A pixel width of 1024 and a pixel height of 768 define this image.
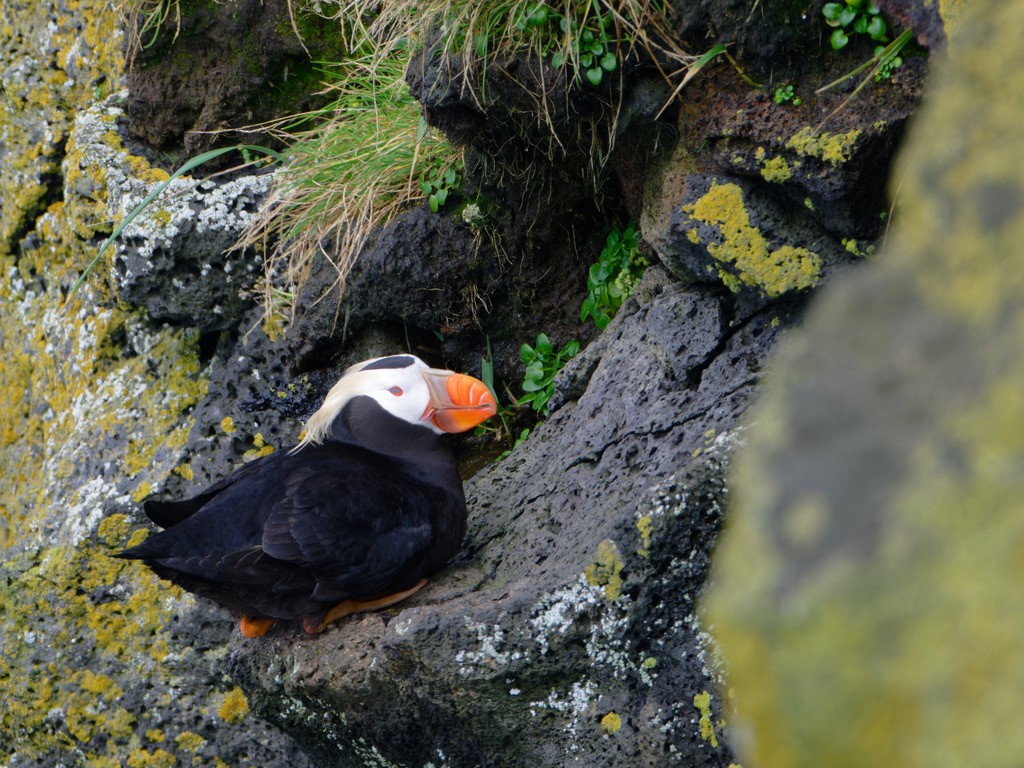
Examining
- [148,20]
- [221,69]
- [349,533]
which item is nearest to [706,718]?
[349,533]

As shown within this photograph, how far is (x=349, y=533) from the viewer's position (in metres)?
2.84

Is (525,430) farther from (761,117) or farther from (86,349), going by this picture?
(86,349)

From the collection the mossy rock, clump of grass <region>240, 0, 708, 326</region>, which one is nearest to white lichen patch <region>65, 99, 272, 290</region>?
clump of grass <region>240, 0, 708, 326</region>

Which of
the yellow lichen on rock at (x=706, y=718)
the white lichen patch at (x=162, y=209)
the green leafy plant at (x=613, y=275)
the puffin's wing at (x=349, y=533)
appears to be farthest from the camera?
the white lichen patch at (x=162, y=209)

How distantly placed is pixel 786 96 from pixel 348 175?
185 cm

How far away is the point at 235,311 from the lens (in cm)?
412

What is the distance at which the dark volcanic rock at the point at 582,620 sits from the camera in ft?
8.29

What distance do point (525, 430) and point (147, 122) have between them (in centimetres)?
206

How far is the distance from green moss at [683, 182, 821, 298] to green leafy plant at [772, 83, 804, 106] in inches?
9.8

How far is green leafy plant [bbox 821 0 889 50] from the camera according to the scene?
8.33ft

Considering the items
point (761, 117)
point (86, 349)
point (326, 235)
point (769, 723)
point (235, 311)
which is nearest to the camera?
point (769, 723)

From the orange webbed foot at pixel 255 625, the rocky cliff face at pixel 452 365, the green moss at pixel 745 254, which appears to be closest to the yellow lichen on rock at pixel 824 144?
the rocky cliff face at pixel 452 365

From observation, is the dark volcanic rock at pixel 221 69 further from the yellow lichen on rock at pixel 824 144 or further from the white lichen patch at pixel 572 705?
the white lichen patch at pixel 572 705

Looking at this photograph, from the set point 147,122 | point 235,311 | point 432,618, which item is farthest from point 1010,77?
→ point 147,122
